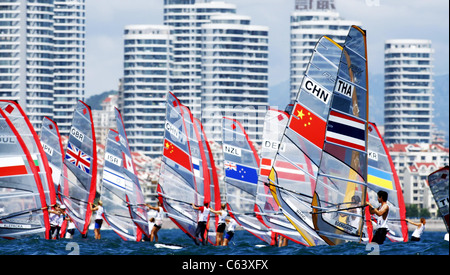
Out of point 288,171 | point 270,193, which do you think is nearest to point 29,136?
point 270,193

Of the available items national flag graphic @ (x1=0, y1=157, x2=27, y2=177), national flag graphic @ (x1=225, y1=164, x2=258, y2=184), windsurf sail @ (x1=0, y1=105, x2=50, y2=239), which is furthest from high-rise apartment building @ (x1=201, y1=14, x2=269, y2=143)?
national flag graphic @ (x1=0, y1=157, x2=27, y2=177)

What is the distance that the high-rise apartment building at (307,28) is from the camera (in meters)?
128

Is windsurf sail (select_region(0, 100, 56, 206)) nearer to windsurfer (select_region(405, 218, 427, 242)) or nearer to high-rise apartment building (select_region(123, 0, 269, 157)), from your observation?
windsurfer (select_region(405, 218, 427, 242))

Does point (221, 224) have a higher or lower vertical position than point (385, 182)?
lower

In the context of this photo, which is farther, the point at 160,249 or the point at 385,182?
the point at 385,182

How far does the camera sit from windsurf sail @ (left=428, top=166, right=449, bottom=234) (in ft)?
39.2

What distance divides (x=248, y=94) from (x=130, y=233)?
9931 cm

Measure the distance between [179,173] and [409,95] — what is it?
11781cm

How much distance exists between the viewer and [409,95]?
137 meters

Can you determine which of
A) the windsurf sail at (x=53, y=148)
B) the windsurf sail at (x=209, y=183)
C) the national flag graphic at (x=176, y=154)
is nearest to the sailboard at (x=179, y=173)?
the national flag graphic at (x=176, y=154)

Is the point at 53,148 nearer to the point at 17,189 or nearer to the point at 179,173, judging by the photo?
the point at 179,173

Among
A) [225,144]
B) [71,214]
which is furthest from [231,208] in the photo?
[71,214]
